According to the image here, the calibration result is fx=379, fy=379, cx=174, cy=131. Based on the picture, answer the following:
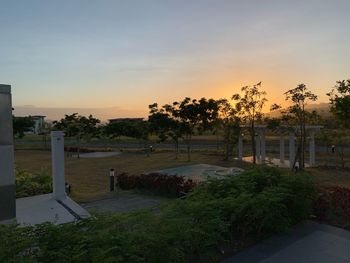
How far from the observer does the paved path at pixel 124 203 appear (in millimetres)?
9789

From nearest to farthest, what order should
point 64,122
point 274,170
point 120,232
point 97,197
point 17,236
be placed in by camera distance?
point 17,236 < point 120,232 < point 274,170 < point 97,197 < point 64,122

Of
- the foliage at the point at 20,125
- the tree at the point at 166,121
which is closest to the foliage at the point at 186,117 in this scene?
the tree at the point at 166,121

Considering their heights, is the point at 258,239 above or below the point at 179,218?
below

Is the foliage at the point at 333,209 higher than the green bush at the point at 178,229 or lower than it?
lower

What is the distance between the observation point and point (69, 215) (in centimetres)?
875

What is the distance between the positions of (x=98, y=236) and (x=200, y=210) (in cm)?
163

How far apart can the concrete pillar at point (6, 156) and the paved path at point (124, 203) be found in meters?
4.04

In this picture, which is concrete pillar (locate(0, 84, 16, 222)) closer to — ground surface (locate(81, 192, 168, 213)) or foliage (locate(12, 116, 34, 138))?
ground surface (locate(81, 192, 168, 213))

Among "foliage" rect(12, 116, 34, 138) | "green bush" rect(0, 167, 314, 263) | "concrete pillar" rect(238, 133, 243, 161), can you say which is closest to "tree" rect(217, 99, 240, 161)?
Answer: "concrete pillar" rect(238, 133, 243, 161)

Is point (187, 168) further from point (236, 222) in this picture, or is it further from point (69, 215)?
point (236, 222)

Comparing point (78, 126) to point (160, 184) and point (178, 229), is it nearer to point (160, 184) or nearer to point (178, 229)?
point (160, 184)

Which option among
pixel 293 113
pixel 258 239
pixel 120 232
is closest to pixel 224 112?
pixel 293 113

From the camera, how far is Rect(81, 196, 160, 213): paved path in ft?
32.1

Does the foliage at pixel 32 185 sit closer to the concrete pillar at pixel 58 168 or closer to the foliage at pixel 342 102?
the concrete pillar at pixel 58 168
